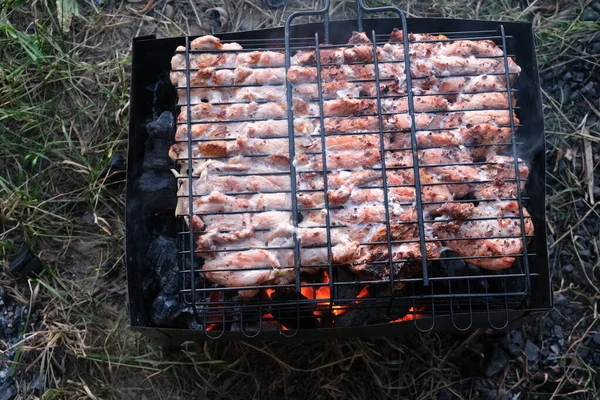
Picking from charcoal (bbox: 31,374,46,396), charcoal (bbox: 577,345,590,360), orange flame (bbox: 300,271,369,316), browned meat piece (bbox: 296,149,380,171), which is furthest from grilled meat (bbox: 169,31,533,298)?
charcoal (bbox: 31,374,46,396)

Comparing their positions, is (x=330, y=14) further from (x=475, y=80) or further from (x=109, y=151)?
(x=109, y=151)

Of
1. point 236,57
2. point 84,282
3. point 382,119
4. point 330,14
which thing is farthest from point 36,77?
point 382,119

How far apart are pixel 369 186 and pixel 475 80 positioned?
0.98 m

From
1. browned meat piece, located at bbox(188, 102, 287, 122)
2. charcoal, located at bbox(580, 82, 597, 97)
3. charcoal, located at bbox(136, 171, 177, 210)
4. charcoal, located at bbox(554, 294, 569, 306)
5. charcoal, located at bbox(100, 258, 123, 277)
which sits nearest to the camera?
browned meat piece, located at bbox(188, 102, 287, 122)

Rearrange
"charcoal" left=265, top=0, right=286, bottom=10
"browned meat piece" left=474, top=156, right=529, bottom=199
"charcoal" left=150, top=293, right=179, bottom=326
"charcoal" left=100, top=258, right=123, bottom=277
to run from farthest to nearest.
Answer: "charcoal" left=265, top=0, right=286, bottom=10
"charcoal" left=100, top=258, right=123, bottom=277
"charcoal" left=150, top=293, right=179, bottom=326
"browned meat piece" left=474, top=156, right=529, bottom=199

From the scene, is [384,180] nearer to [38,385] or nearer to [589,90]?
[589,90]

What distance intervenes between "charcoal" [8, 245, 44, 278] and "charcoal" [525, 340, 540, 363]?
3.68 metres

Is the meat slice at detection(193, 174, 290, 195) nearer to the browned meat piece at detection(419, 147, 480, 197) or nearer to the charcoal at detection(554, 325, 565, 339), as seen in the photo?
the browned meat piece at detection(419, 147, 480, 197)

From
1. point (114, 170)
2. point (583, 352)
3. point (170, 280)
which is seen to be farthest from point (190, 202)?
point (583, 352)

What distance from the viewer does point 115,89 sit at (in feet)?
15.7

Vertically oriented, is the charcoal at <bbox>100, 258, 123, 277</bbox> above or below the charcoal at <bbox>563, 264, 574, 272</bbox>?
above

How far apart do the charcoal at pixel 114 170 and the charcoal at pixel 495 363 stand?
308cm

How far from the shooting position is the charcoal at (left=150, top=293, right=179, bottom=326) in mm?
3867

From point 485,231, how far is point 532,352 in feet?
4.62
